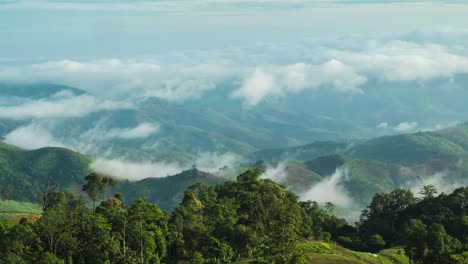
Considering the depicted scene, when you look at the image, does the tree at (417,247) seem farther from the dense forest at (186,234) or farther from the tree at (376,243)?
the tree at (376,243)

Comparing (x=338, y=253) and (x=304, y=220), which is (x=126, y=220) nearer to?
(x=338, y=253)

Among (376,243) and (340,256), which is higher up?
(340,256)

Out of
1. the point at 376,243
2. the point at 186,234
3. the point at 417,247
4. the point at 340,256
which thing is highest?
the point at 417,247

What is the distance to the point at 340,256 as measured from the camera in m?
107

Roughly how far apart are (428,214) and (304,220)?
34121 mm

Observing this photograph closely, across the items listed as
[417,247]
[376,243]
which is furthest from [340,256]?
[376,243]

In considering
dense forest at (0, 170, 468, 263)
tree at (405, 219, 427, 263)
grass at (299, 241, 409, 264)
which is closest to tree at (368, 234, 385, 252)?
dense forest at (0, 170, 468, 263)

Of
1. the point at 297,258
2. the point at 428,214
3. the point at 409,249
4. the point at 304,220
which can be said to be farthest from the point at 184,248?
the point at 428,214

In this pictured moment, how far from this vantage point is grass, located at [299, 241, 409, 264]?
102250mm

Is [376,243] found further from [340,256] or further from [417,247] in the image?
[417,247]

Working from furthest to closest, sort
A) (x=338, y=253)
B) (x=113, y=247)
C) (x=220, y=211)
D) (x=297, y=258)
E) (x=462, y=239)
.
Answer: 1. (x=462, y=239)
2. (x=220, y=211)
3. (x=338, y=253)
4. (x=113, y=247)
5. (x=297, y=258)

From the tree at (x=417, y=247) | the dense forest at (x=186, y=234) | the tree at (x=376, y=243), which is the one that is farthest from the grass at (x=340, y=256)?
the tree at (x=376, y=243)

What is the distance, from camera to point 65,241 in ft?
280

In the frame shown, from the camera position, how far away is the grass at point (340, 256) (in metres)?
102
